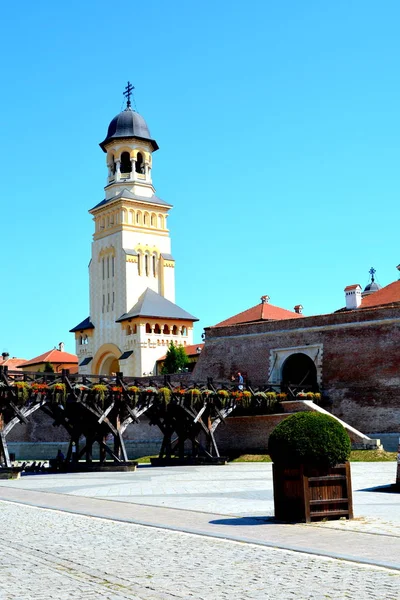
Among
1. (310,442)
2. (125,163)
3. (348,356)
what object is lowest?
(310,442)

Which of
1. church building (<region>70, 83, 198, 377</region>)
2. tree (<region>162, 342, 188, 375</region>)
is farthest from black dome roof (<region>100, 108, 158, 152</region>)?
tree (<region>162, 342, 188, 375</region>)

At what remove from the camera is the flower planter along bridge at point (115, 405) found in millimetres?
28969

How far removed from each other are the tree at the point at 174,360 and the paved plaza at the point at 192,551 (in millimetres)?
48784

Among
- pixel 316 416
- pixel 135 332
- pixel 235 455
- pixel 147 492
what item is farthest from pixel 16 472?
pixel 135 332

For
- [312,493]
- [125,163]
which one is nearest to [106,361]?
[125,163]

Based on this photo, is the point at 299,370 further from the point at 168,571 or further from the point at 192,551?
the point at 168,571

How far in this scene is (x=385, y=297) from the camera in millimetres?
45000

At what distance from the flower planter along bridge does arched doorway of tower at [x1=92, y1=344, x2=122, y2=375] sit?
3599 centimetres

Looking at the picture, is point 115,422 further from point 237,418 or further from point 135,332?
point 135,332

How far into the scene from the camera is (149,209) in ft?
252

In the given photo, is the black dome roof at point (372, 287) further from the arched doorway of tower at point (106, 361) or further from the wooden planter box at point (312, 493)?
the wooden planter box at point (312, 493)

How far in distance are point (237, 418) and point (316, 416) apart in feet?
87.7

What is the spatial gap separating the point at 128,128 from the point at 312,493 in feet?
224

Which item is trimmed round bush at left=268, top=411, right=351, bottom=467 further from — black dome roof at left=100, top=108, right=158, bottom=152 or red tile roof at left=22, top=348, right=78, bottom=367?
red tile roof at left=22, top=348, right=78, bottom=367
